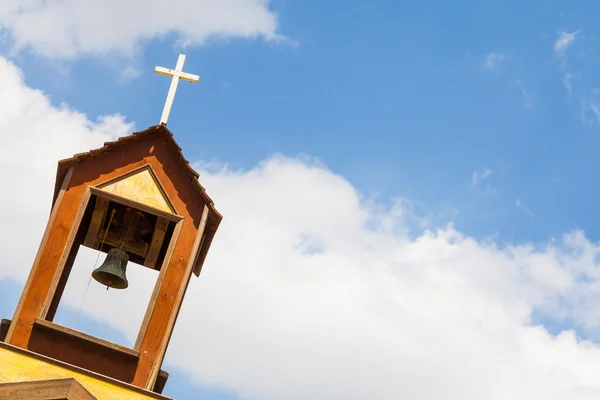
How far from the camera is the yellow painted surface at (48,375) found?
30.2ft

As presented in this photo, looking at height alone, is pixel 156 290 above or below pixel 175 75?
below

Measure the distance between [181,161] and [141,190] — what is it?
774mm

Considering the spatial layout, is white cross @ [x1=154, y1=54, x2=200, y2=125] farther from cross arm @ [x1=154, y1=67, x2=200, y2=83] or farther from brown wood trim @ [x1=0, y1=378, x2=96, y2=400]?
brown wood trim @ [x1=0, y1=378, x2=96, y2=400]

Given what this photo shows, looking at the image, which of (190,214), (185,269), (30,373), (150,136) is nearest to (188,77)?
(150,136)

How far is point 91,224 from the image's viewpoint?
40.5 ft

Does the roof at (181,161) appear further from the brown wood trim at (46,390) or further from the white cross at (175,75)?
the brown wood trim at (46,390)

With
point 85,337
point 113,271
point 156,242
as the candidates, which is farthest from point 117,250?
point 85,337

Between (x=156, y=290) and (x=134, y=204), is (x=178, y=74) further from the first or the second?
(x=156, y=290)

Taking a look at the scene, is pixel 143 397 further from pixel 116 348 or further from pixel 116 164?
pixel 116 164

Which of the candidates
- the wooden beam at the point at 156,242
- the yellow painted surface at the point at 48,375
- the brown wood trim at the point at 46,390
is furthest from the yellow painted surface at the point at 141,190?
the brown wood trim at the point at 46,390

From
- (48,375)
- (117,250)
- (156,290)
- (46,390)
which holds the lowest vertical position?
(46,390)

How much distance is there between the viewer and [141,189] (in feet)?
37.9

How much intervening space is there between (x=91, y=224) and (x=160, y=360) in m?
2.88

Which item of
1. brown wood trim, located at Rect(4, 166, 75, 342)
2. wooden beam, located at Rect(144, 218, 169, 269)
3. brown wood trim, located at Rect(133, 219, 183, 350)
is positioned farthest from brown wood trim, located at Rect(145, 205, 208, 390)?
brown wood trim, located at Rect(4, 166, 75, 342)
